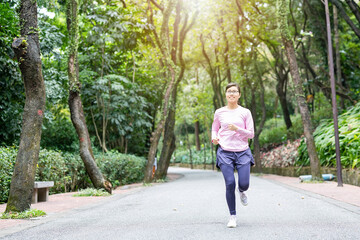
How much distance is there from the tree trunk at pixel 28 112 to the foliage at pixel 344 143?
31.1 feet

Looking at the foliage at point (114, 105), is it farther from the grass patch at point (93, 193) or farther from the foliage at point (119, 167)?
the grass patch at point (93, 193)

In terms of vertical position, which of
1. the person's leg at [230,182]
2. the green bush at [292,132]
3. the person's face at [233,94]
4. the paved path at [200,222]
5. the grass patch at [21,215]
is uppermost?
the green bush at [292,132]

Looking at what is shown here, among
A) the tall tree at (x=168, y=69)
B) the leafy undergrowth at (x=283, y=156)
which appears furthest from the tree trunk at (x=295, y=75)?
the leafy undergrowth at (x=283, y=156)

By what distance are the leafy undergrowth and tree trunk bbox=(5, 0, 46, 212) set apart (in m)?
15.7

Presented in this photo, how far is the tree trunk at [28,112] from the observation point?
22.2 feet

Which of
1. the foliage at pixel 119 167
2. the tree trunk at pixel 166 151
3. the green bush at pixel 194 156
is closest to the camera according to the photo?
the foliage at pixel 119 167

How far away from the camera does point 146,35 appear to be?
60.7 feet

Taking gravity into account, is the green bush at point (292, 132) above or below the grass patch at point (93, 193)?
above

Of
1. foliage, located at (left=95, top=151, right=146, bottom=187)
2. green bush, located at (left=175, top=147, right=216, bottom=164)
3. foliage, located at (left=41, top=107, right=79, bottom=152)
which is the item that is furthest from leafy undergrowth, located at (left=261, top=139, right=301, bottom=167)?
green bush, located at (left=175, top=147, right=216, bottom=164)

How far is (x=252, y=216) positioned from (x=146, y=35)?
1357 cm

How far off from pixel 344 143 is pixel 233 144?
32.1 ft

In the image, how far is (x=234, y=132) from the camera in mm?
5480

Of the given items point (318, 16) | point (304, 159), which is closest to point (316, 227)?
point (304, 159)

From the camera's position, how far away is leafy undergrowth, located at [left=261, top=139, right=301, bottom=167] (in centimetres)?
2125
